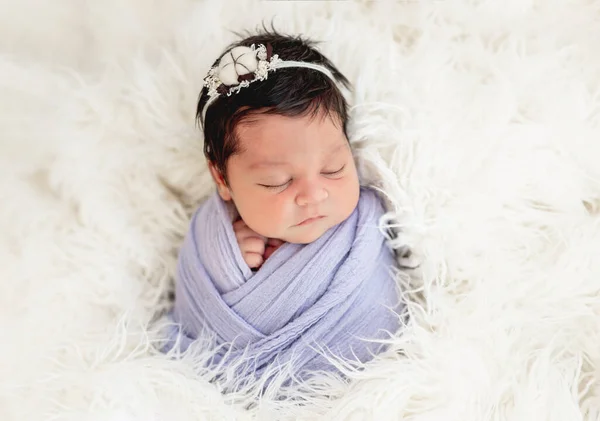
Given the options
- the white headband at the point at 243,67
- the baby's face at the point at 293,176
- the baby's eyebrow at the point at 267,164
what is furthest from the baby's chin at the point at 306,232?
the white headband at the point at 243,67

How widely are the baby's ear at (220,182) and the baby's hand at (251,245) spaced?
0.07m

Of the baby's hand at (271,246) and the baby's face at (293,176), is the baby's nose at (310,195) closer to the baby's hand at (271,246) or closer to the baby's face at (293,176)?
the baby's face at (293,176)

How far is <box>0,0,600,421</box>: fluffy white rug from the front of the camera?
37.3 inches

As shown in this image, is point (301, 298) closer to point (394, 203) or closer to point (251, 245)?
point (251, 245)

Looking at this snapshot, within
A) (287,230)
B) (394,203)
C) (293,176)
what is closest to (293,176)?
(293,176)

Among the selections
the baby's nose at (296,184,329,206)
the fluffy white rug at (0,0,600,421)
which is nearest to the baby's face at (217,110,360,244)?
the baby's nose at (296,184,329,206)

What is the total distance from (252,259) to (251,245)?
0.03m

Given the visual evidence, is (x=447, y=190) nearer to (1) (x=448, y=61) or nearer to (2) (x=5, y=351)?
(1) (x=448, y=61)

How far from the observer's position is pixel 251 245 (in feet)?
3.56

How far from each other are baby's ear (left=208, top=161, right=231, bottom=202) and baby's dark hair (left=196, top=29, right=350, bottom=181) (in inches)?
0.6

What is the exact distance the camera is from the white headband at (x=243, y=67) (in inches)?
39.5

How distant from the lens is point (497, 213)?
1.05 meters

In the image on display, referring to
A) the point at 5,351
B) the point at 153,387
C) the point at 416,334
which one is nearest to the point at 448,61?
the point at 416,334

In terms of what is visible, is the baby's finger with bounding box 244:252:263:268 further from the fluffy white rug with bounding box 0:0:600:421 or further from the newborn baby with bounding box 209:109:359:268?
the fluffy white rug with bounding box 0:0:600:421
